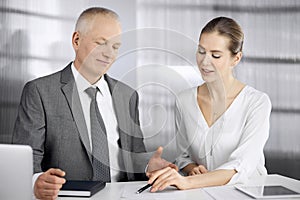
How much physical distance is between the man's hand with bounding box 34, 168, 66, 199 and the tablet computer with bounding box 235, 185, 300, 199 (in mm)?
559

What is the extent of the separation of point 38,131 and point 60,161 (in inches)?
6.3

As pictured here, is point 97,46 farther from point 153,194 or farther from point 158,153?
point 153,194

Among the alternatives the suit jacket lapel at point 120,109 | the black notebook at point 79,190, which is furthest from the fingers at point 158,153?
the black notebook at point 79,190

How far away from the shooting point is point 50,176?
4.30 ft

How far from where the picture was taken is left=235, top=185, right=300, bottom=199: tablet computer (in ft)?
4.42

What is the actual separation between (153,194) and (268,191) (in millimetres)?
360

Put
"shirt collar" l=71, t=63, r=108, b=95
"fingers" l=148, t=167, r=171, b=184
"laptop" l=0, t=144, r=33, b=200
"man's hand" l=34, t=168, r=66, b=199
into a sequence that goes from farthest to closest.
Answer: "shirt collar" l=71, t=63, r=108, b=95 < "fingers" l=148, t=167, r=171, b=184 < "man's hand" l=34, t=168, r=66, b=199 < "laptop" l=0, t=144, r=33, b=200

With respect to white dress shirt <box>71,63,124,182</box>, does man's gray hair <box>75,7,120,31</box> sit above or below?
above

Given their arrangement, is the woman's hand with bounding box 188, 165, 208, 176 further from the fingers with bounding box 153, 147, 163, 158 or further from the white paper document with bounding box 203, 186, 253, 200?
the fingers with bounding box 153, 147, 163, 158

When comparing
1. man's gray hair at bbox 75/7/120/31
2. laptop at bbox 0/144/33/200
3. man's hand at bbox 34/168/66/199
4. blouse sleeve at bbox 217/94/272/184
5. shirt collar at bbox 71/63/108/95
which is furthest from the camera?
man's gray hair at bbox 75/7/120/31

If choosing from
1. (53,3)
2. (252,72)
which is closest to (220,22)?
(252,72)

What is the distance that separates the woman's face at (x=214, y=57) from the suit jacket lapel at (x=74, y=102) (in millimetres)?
456

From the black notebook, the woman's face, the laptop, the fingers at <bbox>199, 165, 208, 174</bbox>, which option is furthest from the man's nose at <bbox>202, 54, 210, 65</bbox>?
the laptop

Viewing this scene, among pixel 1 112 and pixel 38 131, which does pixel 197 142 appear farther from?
pixel 1 112
